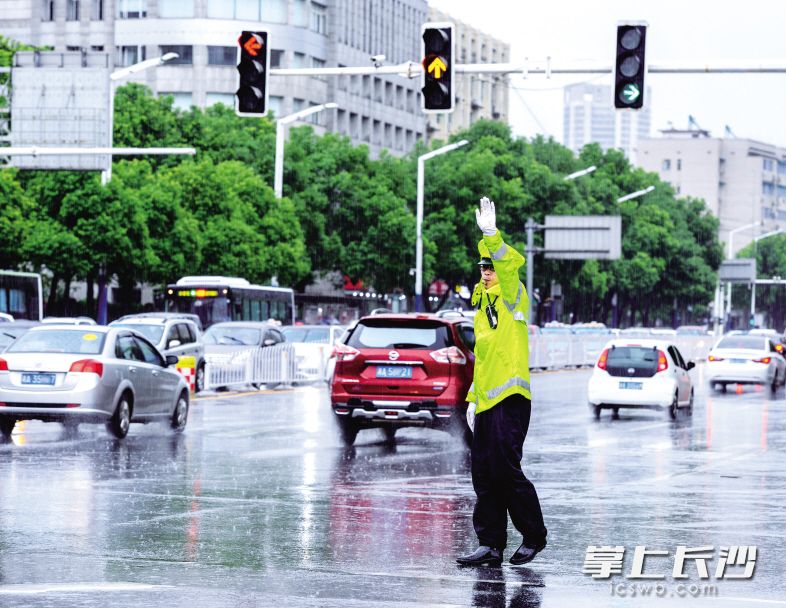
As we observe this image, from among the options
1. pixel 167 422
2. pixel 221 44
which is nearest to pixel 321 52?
pixel 221 44

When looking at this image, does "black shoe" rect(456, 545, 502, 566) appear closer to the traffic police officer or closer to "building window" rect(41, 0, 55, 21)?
the traffic police officer

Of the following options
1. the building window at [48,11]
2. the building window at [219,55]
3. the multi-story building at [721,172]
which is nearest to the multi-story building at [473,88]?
the building window at [219,55]

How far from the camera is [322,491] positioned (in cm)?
1516

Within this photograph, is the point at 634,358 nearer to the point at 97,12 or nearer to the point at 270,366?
the point at 270,366

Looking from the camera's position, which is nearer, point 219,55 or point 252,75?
point 252,75

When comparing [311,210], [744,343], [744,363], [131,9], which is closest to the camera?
[744,363]

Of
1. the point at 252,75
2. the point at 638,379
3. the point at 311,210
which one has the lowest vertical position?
the point at 638,379

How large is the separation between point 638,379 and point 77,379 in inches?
485

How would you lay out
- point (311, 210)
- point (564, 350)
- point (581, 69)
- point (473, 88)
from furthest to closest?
point (473, 88) < point (311, 210) < point (564, 350) < point (581, 69)

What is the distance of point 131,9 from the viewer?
335 ft

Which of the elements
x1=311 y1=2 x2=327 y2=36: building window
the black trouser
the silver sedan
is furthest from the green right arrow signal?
x1=311 y1=2 x2=327 y2=36: building window

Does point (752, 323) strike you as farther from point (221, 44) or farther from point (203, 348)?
point (203, 348)

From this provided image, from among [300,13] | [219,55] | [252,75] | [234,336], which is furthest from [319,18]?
[252,75]

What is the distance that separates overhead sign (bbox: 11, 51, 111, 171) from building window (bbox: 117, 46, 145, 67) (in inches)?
2318
